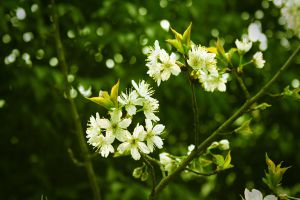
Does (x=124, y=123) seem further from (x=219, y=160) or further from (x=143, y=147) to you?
(x=219, y=160)

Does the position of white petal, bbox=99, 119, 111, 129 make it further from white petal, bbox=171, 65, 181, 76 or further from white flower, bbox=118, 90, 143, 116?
white petal, bbox=171, 65, 181, 76

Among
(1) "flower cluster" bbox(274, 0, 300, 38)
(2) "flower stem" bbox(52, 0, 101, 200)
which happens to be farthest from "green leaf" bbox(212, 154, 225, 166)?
(1) "flower cluster" bbox(274, 0, 300, 38)

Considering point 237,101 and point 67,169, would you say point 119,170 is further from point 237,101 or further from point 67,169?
→ point 237,101

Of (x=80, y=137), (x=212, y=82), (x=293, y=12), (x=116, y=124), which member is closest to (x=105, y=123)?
(x=116, y=124)

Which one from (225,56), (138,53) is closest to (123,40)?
(138,53)

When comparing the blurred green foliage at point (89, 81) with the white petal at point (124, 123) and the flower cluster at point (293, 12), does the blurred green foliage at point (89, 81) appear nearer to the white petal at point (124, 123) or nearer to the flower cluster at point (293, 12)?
the flower cluster at point (293, 12)

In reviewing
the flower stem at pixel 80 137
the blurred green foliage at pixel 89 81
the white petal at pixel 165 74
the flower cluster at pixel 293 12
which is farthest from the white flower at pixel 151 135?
the blurred green foliage at pixel 89 81
